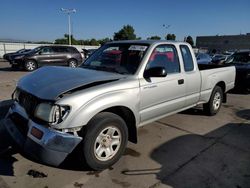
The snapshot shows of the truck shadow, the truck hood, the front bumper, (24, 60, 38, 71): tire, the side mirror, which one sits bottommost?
the truck shadow

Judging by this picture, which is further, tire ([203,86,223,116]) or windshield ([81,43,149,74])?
tire ([203,86,223,116])

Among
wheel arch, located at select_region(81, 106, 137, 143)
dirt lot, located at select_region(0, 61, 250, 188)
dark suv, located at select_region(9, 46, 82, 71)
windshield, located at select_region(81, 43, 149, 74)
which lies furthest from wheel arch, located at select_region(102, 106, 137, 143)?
dark suv, located at select_region(9, 46, 82, 71)

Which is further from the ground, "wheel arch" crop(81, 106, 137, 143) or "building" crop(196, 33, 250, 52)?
"building" crop(196, 33, 250, 52)

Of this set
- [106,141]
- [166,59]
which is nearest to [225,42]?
[166,59]

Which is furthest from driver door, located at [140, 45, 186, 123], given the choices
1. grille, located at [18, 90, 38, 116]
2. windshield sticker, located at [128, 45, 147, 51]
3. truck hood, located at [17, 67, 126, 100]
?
grille, located at [18, 90, 38, 116]

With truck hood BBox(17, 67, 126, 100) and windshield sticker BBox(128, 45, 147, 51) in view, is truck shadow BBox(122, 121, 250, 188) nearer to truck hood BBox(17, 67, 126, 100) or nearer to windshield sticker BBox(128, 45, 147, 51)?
truck hood BBox(17, 67, 126, 100)

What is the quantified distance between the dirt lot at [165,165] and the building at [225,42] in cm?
7657

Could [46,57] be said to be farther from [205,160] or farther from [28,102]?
[205,160]

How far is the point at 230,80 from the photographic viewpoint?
650 centimetres

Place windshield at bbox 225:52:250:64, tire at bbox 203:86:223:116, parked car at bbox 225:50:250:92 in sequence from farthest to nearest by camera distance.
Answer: windshield at bbox 225:52:250:64 → parked car at bbox 225:50:250:92 → tire at bbox 203:86:223:116

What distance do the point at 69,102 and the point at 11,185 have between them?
Answer: 50.1 inches

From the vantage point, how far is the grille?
10.2 feet

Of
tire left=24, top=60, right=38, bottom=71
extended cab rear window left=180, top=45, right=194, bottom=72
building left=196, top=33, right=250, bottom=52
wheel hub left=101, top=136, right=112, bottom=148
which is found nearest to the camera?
wheel hub left=101, top=136, right=112, bottom=148

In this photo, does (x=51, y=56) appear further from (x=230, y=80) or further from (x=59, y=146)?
(x=59, y=146)
